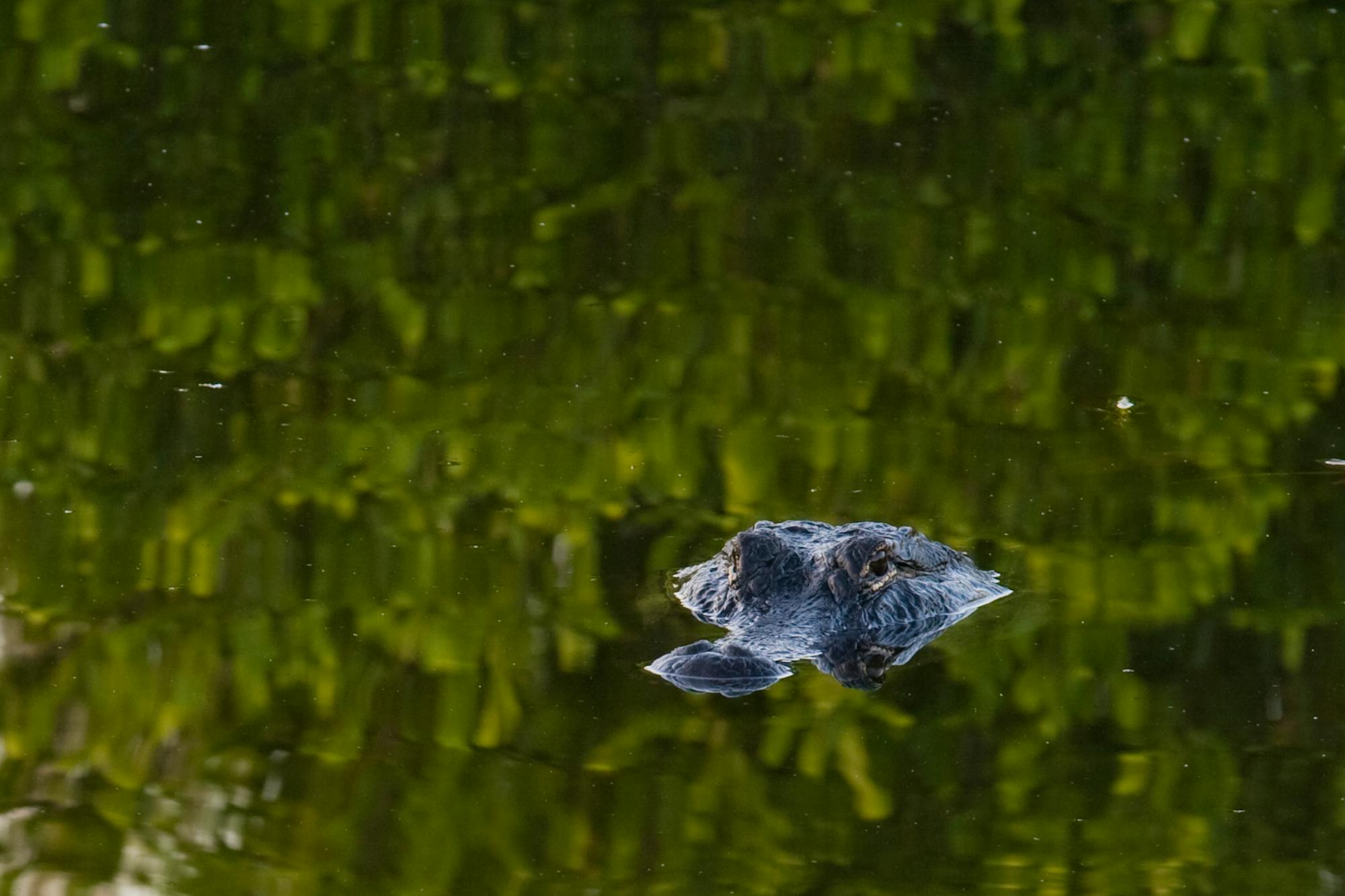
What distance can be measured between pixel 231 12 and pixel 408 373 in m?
5.43

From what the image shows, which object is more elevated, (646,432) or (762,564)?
(646,432)

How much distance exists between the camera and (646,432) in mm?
6281

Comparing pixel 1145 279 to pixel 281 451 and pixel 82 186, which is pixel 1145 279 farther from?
pixel 82 186

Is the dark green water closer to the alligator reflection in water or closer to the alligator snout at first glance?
the alligator reflection in water

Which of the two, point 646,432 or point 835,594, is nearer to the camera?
point 835,594

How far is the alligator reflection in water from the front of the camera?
16.0 ft

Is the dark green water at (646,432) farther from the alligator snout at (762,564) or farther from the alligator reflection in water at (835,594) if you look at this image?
the alligator snout at (762,564)

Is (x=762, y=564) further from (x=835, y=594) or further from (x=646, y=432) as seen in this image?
(x=646, y=432)

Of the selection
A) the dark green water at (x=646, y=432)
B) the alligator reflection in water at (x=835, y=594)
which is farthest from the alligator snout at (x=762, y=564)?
the dark green water at (x=646, y=432)

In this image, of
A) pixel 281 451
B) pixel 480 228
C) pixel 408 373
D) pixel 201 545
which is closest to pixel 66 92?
pixel 480 228

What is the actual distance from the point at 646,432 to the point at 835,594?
54.2 inches

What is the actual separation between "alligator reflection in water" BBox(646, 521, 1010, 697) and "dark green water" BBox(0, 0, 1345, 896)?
116 millimetres

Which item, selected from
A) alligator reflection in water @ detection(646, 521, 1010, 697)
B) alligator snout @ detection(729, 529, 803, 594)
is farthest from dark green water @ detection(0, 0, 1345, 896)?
alligator snout @ detection(729, 529, 803, 594)

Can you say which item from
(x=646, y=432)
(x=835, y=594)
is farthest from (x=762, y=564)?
(x=646, y=432)
